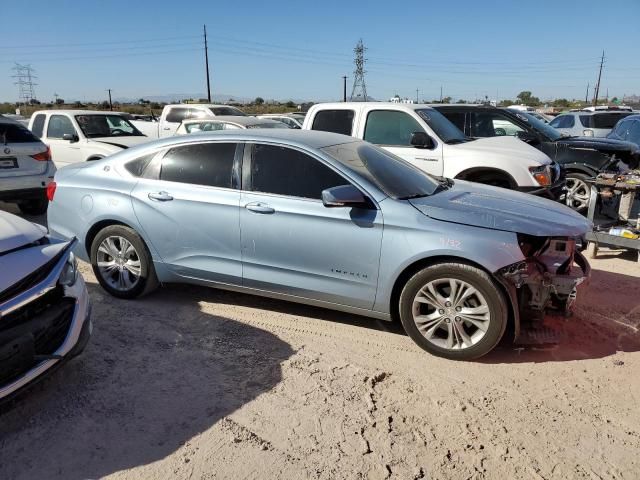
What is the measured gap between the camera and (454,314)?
12.0ft

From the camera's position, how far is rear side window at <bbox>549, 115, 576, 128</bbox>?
1602 cm

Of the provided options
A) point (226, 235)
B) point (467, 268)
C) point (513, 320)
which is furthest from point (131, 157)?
point (513, 320)

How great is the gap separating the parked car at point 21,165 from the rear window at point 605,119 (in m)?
15.2

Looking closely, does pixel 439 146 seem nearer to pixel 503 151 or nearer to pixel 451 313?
pixel 503 151

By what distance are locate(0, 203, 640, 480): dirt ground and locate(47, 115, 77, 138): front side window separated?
7149 millimetres

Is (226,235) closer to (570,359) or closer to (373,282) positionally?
(373,282)

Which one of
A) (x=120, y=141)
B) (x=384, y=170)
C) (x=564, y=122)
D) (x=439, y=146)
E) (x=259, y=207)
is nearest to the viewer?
(x=259, y=207)

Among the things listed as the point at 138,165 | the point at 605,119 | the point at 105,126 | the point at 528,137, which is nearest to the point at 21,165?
the point at 105,126

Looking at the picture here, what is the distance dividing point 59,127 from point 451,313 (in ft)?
31.9

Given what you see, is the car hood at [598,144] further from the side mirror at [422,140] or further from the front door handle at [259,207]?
the front door handle at [259,207]

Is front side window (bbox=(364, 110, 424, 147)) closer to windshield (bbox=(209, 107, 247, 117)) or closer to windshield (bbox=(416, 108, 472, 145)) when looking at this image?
windshield (bbox=(416, 108, 472, 145))

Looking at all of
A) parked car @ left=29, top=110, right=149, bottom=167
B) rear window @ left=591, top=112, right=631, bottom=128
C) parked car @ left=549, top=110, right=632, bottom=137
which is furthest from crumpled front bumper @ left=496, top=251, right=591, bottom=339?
rear window @ left=591, top=112, right=631, bottom=128

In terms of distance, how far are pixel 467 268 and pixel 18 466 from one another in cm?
299

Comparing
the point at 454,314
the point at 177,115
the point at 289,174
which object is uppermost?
the point at 177,115
